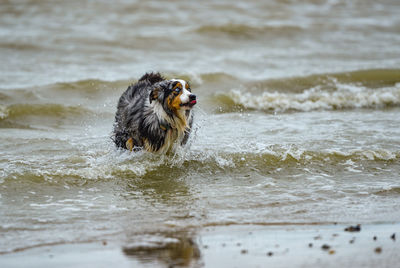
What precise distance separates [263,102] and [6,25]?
10.3 meters

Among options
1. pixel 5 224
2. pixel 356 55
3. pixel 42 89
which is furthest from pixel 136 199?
pixel 356 55

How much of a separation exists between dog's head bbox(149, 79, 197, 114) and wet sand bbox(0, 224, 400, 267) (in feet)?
6.85

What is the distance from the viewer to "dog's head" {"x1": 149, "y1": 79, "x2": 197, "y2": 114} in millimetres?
7148

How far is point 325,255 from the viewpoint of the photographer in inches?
189

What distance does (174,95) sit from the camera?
23.9 feet

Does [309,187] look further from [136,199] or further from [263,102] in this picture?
[263,102]

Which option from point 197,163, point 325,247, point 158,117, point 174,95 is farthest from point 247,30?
point 325,247

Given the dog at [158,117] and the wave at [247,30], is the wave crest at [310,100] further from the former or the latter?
the wave at [247,30]

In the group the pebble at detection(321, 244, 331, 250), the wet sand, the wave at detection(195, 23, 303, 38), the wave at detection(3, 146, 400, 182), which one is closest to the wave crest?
the wave at detection(3, 146, 400, 182)

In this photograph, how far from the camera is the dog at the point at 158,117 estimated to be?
23.9ft

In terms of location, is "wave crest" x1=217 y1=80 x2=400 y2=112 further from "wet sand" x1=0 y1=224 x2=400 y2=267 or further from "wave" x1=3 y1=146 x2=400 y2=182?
"wet sand" x1=0 y1=224 x2=400 y2=267

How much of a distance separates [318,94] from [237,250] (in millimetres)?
8494

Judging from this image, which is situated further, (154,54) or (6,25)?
(6,25)

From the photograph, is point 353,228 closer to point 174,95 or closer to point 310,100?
point 174,95
